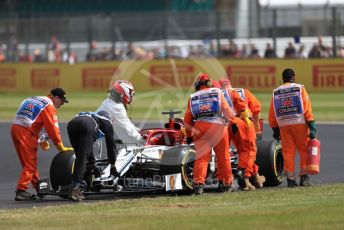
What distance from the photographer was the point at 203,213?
11.2m

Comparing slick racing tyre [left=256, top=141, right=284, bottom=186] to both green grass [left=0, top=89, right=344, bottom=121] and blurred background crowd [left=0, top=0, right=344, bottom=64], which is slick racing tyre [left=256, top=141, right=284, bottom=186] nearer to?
green grass [left=0, top=89, right=344, bottom=121]

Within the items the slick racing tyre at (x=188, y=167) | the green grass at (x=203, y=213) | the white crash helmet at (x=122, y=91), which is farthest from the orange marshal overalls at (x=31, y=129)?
the slick racing tyre at (x=188, y=167)

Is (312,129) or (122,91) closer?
(122,91)

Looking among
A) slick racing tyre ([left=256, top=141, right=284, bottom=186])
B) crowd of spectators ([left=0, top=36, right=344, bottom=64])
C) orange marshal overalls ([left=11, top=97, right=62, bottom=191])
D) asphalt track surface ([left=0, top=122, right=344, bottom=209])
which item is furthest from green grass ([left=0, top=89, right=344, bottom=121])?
orange marshal overalls ([left=11, top=97, right=62, bottom=191])

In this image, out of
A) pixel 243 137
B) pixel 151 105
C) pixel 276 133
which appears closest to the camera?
pixel 243 137

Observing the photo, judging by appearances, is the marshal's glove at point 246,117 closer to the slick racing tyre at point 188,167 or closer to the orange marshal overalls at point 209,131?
the orange marshal overalls at point 209,131

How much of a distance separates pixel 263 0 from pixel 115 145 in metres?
28.7

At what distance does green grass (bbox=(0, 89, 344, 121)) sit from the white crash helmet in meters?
11.8

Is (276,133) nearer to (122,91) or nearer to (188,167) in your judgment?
(188,167)

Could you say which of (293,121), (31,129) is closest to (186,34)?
(293,121)

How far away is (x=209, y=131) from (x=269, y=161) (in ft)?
5.50

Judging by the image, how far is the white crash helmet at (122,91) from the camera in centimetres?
1408

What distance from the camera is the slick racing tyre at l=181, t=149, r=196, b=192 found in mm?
13641

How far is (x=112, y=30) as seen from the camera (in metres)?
41.3
